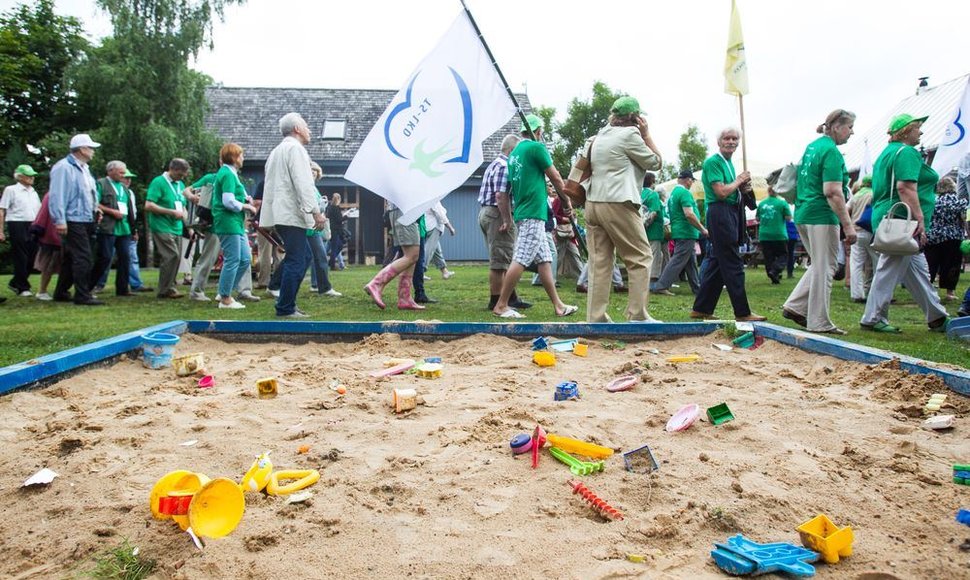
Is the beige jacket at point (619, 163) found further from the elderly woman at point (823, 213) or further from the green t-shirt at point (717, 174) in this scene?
the elderly woman at point (823, 213)

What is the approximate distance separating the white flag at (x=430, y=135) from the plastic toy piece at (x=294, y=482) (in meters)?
3.98

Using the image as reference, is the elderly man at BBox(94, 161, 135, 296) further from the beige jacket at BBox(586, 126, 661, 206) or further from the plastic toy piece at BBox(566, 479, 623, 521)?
the plastic toy piece at BBox(566, 479, 623, 521)

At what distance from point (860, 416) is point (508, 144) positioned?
15.3 ft

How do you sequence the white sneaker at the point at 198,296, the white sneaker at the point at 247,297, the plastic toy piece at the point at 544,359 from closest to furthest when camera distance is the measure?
1. the plastic toy piece at the point at 544,359
2. the white sneaker at the point at 198,296
3. the white sneaker at the point at 247,297

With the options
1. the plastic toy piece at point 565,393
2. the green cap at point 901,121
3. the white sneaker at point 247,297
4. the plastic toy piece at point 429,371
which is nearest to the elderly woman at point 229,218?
the white sneaker at point 247,297

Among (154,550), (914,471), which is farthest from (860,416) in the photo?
(154,550)

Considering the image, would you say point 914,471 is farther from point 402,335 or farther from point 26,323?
point 26,323

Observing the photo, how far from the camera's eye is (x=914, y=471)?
2.06m

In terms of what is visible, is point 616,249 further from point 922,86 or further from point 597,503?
point 922,86

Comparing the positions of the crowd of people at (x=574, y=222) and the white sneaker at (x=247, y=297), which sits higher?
the crowd of people at (x=574, y=222)

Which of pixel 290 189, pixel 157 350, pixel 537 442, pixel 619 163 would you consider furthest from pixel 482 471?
pixel 290 189

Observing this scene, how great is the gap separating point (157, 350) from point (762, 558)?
343 cm

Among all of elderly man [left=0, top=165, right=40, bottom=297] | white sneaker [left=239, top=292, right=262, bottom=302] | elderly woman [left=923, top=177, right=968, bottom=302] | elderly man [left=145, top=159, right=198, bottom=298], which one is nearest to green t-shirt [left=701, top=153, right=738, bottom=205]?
elderly woman [left=923, top=177, right=968, bottom=302]

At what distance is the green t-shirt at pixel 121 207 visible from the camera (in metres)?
7.98
